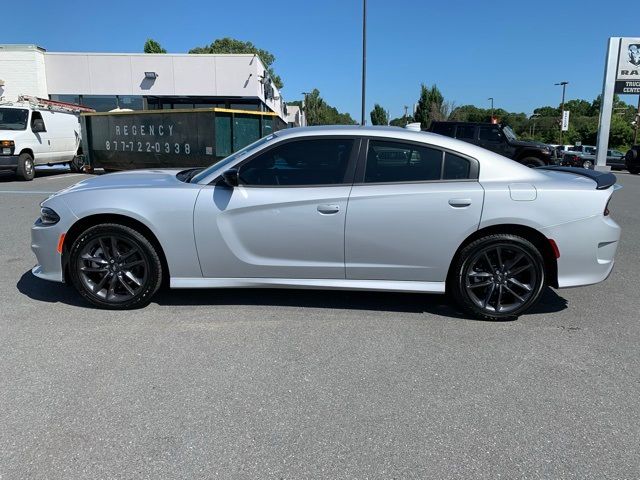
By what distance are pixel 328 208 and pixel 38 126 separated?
14.1 metres

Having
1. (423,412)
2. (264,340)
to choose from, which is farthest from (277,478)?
(264,340)

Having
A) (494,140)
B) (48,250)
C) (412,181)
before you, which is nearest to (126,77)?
(494,140)

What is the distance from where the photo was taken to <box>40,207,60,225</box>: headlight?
13.7 feet

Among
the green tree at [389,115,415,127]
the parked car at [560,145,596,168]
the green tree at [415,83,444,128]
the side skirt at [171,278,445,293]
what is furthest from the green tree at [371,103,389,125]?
the side skirt at [171,278,445,293]

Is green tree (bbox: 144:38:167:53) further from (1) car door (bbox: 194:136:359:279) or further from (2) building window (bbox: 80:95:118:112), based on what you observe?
(1) car door (bbox: 194:136:359:279)

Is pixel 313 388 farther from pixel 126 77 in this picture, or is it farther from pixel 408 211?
pixel 126 77

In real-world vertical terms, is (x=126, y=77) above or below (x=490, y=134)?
above

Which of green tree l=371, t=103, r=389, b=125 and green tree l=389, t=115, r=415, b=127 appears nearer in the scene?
green tree l=389, t=115, r=415, b=127

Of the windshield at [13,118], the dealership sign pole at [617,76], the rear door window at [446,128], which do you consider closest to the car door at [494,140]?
the rear door window at [446,128]

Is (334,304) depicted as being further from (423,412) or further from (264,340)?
(423,412)

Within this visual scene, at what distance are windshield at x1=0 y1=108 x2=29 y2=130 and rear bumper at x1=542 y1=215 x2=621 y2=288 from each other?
49.6 ft

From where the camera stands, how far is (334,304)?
14.7 feet

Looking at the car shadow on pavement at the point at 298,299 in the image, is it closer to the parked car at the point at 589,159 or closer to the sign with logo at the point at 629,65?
the sign with logo at the point at 629,65

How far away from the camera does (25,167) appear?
560 inches
